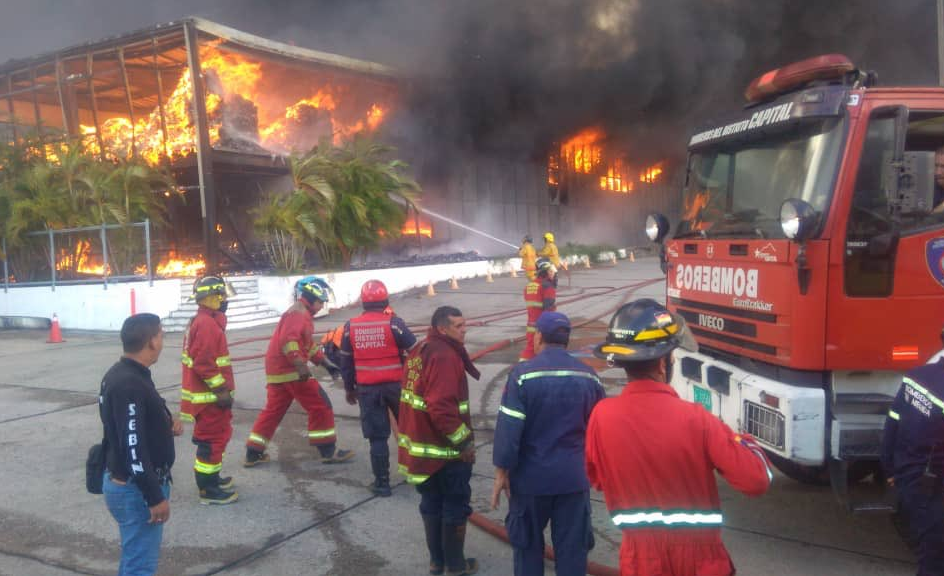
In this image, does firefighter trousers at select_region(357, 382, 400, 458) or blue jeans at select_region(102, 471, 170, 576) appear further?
firefighter trousers at select_region(357, 382, 400, 458)

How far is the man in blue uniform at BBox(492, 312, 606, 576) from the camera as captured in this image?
2.97 meters

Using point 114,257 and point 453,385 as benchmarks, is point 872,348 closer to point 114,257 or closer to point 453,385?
point 453,385

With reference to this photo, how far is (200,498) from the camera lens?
5.02 m

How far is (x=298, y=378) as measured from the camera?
541 cm

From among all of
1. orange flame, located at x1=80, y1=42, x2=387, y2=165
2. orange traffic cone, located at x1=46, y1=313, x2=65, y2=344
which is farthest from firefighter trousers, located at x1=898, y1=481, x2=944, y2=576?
orange flame, located at x1=80, y1=42, x2=387, y2=165

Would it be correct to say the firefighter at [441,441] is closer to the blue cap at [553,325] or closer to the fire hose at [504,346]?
the fire hose at [504,346]

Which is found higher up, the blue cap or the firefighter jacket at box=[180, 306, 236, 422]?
the blue cap

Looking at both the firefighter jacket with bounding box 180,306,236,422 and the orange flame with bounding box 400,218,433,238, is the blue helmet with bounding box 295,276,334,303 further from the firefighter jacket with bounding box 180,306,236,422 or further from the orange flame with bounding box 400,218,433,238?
the orange flame with bounding box 400,218,433,238

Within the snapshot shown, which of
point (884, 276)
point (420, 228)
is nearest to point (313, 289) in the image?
point (884, 276)

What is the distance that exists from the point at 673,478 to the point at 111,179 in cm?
1647

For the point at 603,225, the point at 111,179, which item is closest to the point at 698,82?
the point at 603,225

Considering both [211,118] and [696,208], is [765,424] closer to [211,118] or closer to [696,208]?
[696,208]

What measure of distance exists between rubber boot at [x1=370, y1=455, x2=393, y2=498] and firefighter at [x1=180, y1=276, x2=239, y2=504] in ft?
3.16

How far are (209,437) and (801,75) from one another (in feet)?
14.3
